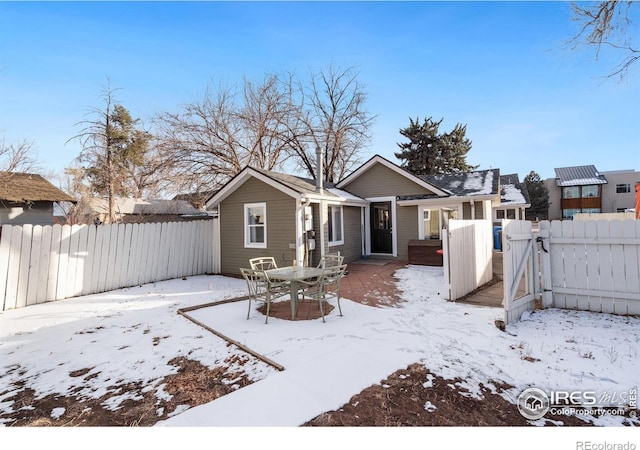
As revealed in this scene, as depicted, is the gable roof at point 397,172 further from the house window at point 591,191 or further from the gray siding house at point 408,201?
the house window at point 591,191

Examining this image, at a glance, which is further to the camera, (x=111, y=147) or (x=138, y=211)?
(x=138, y=211)

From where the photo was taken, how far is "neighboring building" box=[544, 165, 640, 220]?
32281 mm

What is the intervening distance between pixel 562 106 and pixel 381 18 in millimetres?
5794

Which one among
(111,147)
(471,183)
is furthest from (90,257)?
(111,147)

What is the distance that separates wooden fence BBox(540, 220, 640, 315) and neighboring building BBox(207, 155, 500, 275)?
5.34 meters

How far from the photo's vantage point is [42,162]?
591 inches

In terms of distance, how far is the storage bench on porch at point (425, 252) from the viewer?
10.7m

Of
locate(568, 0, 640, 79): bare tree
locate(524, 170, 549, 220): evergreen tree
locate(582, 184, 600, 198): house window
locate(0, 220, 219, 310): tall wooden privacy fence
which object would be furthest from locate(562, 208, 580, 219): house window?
locate(0, 220, 219, 310): tall wooden privacy fence

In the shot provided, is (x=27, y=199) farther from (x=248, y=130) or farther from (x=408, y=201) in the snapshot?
(x=408, y=201)

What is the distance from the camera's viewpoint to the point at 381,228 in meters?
13.0

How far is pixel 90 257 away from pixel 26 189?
13002 mm

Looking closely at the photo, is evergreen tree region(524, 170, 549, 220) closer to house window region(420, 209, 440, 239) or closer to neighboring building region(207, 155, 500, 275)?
neighboring building region(207, 155, 500, 275)

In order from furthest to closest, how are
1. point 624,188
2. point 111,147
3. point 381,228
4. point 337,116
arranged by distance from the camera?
point 624,188
point 337,116
point 111,147
point 381,228

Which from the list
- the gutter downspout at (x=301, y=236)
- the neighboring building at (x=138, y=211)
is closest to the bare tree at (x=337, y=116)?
the neighboring building at (x=138, y=211)
